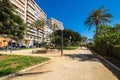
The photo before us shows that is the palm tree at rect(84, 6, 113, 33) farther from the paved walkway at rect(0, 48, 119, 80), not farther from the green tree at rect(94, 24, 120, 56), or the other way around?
the paved walkway at rect(0, 48, 119, 80)

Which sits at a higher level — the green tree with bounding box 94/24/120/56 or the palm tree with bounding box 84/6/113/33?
the palm tree with bounding box 84/6/113/33

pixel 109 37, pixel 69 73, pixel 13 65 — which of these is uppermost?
pixel 109 37

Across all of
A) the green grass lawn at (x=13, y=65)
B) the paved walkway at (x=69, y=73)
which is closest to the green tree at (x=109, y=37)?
the paved walkway at (x=69, y=73)

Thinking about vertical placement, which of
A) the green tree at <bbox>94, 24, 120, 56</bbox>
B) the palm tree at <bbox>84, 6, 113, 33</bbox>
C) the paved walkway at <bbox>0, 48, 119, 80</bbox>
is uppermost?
the palm tree at <bbox>84, 6, 113, 33</bbox>

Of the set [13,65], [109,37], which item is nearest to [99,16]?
[109,37]

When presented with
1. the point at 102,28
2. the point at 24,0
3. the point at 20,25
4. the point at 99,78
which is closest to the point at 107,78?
the point at 99,78

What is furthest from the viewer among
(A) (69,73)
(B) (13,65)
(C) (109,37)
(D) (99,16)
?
(D) (99,16)

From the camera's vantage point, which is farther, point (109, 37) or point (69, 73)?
point (109, 37)

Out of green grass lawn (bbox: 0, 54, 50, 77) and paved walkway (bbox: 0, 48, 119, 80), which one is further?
green grass lawn (bbox: 0, 54, 50, 77)

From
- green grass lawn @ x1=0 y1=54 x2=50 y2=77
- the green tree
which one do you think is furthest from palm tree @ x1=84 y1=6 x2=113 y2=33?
green grass lawn @ x1=0 y1=54 x2=50 y2=77

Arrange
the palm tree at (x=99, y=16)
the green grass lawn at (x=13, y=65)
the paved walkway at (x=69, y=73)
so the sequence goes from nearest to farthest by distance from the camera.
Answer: the paved walkway at (x=69, y=73), the green grass lawn at (x=13, y=65), the palm tree at (x=99, y=16)

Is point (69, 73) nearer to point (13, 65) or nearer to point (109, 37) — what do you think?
point (13, 65)

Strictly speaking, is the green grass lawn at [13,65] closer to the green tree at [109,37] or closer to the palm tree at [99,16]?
the green tree at [109,37]

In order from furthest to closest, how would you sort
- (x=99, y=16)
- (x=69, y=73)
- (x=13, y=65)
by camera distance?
(x=99, y=16), (x=13, y=65), (x=69, y=73)
